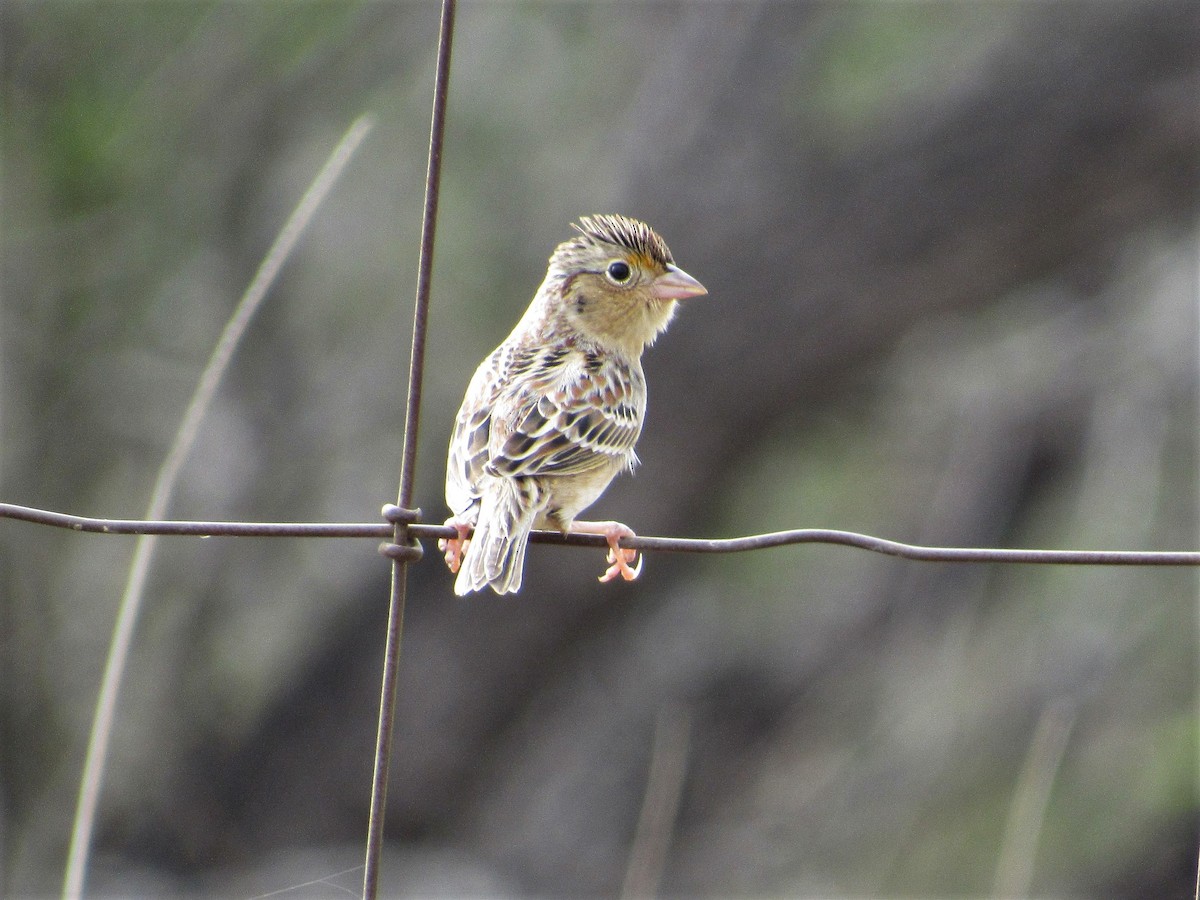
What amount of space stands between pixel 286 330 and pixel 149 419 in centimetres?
86

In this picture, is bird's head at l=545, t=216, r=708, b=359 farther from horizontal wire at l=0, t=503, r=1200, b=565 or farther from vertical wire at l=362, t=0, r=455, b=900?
vertical wire at l=362, t=0, r=455, b=900

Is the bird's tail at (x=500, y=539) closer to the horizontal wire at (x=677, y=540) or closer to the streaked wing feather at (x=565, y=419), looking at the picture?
the streaked wing feather at (x=565, y=419)

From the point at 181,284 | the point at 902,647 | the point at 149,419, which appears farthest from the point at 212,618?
the point at 902,647

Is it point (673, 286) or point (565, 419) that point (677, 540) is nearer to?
point (565, 419)

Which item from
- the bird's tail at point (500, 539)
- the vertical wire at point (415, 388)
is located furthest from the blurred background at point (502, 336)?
the vertical wire at point (415, 388)

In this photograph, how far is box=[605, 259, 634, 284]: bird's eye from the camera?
188 inches

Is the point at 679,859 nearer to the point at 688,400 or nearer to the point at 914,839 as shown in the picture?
the point at 914,839

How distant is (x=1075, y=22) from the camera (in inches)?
272

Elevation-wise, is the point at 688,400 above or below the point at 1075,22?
below

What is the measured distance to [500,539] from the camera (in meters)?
3.44

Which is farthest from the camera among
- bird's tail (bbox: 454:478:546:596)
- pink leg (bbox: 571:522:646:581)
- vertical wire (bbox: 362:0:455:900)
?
pink leg (bbox: 571:522:646:581)

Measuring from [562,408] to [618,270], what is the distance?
2.70 feet

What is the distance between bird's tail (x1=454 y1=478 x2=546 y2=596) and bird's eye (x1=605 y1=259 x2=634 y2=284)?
1.18 m

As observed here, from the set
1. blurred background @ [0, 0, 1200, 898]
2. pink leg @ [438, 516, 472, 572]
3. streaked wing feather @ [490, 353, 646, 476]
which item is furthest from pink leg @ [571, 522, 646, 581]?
blurred background @ [0, 0, 1200, 898]
